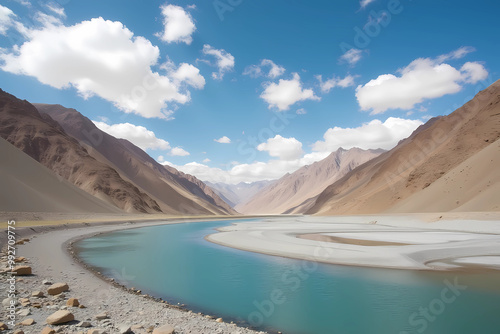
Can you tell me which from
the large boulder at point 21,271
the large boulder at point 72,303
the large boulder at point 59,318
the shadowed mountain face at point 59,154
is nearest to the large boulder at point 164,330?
the large boulder at point 59,318

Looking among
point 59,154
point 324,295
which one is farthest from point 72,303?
point 59,154

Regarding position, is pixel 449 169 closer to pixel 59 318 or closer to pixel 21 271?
pixel 21 271

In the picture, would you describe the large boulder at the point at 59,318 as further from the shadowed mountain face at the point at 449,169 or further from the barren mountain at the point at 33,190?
the barren mountain at the point at 33,190

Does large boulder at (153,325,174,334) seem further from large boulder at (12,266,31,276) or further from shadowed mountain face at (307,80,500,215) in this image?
shadowed mountain face at (307,80,500,215)

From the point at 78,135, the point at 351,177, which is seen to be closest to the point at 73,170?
the point at 78,135

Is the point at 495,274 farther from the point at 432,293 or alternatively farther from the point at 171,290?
the point at 171,290

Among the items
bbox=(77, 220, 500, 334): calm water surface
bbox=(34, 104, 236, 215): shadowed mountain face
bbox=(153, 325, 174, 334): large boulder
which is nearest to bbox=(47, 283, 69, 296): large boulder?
bbox=(77, 220, 500, 334): calm water surface


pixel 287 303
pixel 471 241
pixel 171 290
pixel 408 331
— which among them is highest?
pixel 471 241
